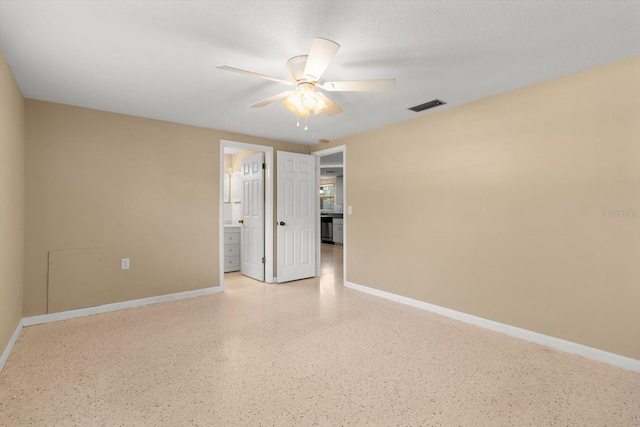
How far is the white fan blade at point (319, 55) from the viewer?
5.65ft

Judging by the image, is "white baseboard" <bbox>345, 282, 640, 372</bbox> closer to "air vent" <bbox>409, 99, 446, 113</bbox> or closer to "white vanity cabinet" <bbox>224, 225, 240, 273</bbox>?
"air vent" <bbox>409, 99, 446, 113</bbox>

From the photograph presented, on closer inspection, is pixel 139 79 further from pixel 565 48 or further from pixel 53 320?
pixel 565 48

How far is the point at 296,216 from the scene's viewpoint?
5105 millimetres

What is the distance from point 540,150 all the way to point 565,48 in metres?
0.86

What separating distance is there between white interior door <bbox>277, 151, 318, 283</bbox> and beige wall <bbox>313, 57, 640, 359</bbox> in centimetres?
153

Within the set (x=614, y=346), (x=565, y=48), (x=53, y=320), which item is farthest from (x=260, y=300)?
(x=565, y=48)

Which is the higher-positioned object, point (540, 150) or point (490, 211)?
point (540, 150)

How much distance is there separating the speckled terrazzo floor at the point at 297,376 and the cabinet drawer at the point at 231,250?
228 centimetres

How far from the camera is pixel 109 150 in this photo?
11.7 feet

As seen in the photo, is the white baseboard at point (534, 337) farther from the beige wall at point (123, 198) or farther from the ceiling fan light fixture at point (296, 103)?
the beige wall at point (123, 198)

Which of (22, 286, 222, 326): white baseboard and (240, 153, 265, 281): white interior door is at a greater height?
(240, 153, 265, 281): white interior door

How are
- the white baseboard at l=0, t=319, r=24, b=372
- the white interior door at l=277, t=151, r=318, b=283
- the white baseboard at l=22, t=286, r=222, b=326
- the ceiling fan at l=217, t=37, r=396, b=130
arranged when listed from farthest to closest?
the white interior door at l=277, t=151, r=318, b=283, the white baseboard at l=22, t=286, r=222, b=326, the white baseboard at l=0, t=319, r=24, b=372, the ceiling fan at l=217, t=37, r=396, b=130

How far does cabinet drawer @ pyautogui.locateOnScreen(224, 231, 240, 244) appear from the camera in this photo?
5.57 m

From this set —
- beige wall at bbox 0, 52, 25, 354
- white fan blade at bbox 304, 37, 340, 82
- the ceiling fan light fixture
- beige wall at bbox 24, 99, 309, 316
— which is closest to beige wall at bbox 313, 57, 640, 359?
the ceiling fan light fixture
